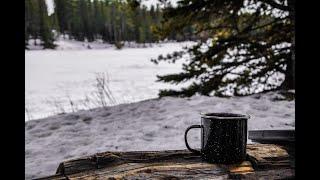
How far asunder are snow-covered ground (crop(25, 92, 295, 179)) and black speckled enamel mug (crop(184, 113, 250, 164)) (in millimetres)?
2662

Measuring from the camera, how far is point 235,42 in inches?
275

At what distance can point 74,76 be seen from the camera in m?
18.0

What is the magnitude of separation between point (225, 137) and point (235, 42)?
5.83 m

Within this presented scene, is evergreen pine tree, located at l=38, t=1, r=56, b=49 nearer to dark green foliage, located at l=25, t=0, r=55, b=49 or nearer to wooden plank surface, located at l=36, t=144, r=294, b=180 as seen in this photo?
dark green foliage, located at l=25, t=0, r=55, b=49

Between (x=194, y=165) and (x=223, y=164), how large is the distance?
4.3 inches

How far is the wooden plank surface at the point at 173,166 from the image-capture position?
1.30 metres

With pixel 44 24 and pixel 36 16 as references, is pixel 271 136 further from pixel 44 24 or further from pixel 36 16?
pixel 44 24

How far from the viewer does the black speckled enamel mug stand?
1.37 m
